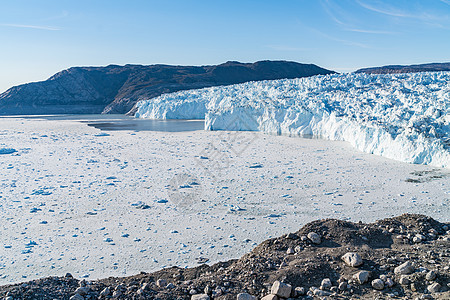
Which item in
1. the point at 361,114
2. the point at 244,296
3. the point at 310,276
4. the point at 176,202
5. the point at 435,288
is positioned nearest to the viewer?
the point at 435,288

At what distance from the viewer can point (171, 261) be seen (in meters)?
3.25

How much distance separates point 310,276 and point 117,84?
52905mm

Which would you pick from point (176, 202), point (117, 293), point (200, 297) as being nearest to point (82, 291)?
point (117, 293)

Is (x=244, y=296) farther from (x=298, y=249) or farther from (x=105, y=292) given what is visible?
(x=105, y=292)

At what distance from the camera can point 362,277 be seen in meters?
2.28

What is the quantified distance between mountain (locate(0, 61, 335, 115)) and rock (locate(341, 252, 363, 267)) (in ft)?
124

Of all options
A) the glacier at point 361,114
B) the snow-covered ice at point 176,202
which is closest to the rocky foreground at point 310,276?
the snow-covered ice at point 176,202

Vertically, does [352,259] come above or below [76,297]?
above

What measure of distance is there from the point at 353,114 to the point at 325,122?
108 centimetres

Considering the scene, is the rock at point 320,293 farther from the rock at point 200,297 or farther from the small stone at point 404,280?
the rock at point 200,297

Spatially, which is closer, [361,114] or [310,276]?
[310,276]

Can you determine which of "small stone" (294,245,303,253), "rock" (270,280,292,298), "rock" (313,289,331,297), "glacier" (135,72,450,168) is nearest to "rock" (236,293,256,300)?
"rock" (270,280,292,298)

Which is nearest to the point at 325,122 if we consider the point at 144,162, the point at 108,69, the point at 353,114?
the point at 353,114

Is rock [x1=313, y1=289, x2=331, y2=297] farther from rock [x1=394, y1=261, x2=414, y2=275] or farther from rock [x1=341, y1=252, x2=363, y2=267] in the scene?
rock [x1=394, y1=261, x2=414, y2=275]
